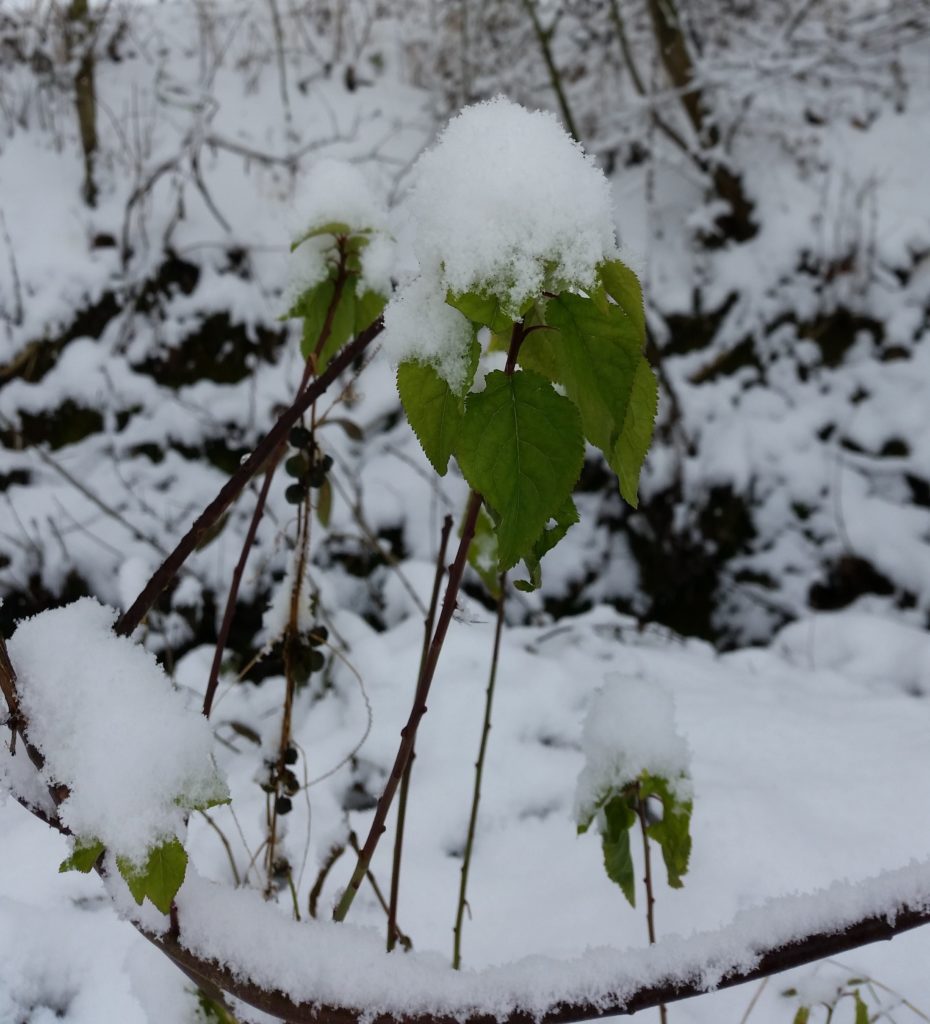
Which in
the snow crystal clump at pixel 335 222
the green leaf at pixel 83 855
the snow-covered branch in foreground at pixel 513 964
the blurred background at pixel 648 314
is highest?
the blurred background at pixel 648 314

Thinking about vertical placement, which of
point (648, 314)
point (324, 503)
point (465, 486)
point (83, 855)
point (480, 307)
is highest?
point (648, 314)

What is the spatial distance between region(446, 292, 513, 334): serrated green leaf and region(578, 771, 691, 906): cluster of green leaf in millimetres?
531

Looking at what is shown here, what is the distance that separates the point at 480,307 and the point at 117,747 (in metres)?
0.37

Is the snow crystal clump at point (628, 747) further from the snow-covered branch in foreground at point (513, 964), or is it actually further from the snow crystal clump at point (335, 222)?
the snow crystal clump at point (335, 222)

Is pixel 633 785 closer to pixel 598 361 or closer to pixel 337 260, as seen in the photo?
pixel 598 361

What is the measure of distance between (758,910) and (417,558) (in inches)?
99.3

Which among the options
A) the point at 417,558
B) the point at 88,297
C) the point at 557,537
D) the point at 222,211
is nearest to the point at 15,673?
the point at 557,537

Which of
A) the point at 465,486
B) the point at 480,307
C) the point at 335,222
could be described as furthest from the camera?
the point at 465,486

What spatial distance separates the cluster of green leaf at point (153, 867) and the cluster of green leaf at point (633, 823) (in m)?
0.42

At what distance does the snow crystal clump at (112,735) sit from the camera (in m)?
0.47

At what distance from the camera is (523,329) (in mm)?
463

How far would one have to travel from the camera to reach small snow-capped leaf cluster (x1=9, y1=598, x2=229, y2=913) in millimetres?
468

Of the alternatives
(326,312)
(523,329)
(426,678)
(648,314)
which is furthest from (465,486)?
(648,314)

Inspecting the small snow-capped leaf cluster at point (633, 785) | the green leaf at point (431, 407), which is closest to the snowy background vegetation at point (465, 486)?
the small snow-capped leaf cluster at point (633, 785)
